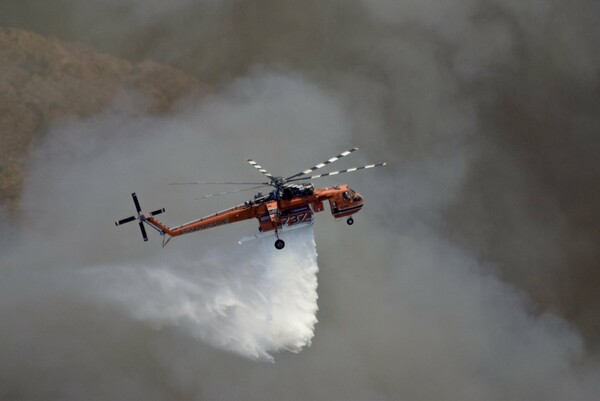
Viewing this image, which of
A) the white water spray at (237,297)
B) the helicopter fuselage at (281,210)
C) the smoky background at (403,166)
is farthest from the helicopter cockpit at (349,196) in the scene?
the smoky background at (403,166)

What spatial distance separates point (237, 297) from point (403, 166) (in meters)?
15.3

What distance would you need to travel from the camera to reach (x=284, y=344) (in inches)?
1879

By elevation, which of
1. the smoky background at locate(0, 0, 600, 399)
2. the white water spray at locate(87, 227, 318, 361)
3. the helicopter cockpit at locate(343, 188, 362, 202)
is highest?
the smoky background at locate(0, 0, 600, 399)

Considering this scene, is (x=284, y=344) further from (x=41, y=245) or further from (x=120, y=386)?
(x=41, y=245)

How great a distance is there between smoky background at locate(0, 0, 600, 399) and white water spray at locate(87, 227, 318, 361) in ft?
4.50

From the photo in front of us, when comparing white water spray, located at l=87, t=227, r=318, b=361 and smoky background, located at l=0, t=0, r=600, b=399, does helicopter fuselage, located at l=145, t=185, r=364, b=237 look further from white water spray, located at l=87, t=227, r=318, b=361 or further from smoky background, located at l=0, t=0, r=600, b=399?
smoky background, located at l=0, t=0, r=600, b=399

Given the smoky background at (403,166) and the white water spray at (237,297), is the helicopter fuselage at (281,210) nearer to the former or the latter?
the white water spray at (237,297)

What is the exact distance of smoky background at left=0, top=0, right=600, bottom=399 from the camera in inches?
2084

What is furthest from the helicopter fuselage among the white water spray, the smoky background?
the smoky background

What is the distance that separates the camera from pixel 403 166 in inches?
2311

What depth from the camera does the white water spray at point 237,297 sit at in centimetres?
4738

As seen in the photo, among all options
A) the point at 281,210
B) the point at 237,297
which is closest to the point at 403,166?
the point at 237,297

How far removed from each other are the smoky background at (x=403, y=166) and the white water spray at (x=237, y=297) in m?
1.37

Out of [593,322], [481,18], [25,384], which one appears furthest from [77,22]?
[593,322]
